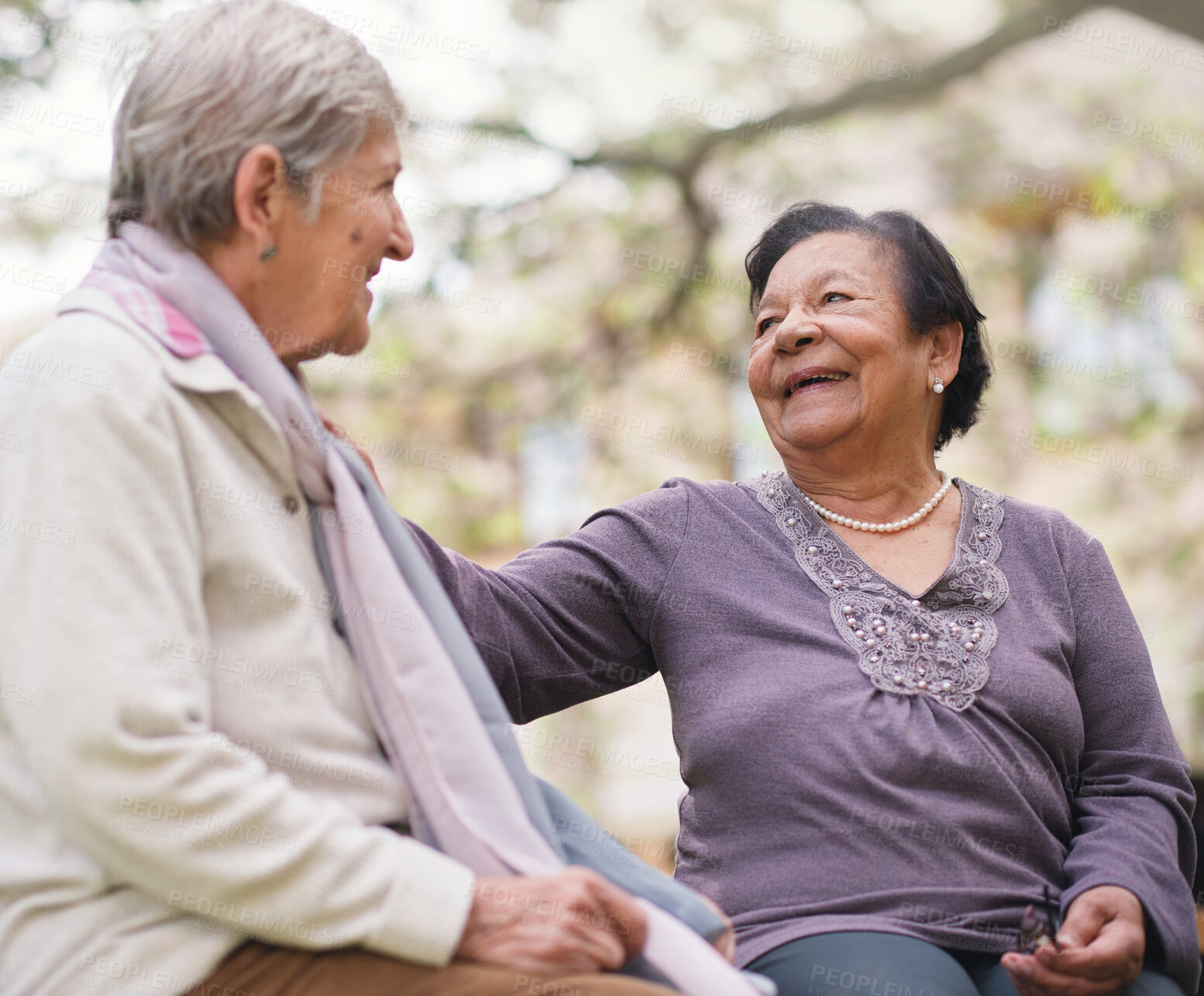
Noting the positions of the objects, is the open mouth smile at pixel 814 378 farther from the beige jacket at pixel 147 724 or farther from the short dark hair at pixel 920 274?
the beige jacket at pixel 147 724

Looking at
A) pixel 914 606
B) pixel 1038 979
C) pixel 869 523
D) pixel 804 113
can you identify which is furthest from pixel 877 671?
pixel 804 113

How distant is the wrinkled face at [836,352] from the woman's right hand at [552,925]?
1.04 meters

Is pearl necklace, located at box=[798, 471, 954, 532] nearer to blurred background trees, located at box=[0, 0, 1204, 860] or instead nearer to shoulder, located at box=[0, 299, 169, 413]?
shoulder, located at box=[0, 299, 169, 413]

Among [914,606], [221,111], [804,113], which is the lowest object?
[914,606]

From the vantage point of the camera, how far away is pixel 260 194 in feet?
4.53

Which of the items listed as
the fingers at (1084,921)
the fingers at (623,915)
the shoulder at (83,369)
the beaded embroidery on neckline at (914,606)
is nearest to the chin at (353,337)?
the shoulder at (83,369)

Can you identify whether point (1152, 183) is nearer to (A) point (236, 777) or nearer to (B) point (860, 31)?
(B) point (860, 31)

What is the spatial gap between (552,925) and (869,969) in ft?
1.77

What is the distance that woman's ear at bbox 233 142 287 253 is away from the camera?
1.36m

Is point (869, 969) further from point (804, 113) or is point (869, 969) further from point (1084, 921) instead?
point (804, 113)

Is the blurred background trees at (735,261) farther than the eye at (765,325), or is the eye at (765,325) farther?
the blurred background trees at (735,261)

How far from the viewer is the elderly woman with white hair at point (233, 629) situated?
3.72 feet

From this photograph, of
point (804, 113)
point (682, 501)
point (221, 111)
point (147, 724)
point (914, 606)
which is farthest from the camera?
point (804, 113)

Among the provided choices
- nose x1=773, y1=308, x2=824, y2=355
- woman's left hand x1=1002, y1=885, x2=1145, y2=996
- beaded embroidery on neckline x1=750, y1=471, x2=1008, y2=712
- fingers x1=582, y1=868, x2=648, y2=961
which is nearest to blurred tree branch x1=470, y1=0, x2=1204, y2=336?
nose x1=773, y1=308, x2=824, y2=355
